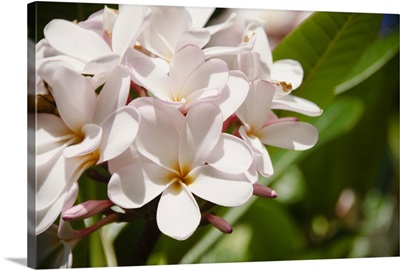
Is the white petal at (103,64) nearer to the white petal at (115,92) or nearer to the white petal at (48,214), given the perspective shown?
the white petal at (115,92)

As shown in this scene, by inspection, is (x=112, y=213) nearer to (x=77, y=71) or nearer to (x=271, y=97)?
(x=77, y=71)

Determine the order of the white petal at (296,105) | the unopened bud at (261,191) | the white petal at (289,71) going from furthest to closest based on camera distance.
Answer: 1. the white petal at (289,71)
2. the white petal at (296,105)
3. the unopened bud at (261,191)

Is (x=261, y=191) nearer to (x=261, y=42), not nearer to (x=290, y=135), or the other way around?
(x=290, y=135)

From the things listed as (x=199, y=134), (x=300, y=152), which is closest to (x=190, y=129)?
(x=199, y=134)

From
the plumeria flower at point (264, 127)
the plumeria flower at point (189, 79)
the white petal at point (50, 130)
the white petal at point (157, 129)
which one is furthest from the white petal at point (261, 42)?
the white petal at point (50, 130)

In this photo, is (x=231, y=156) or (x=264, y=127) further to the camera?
(x=264, y=127)

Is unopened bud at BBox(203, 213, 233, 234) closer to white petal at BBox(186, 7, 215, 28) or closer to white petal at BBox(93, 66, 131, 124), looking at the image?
white petal at BBox(93, 66, 131, 124)

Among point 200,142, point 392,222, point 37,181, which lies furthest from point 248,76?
point 392,222
